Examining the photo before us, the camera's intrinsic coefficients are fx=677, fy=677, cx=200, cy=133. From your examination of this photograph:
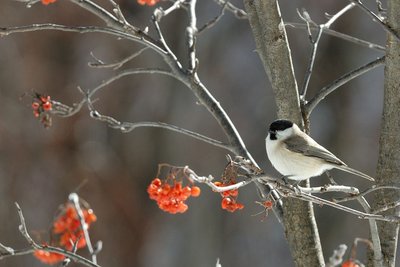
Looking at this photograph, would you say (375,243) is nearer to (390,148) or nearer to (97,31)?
(390,148)

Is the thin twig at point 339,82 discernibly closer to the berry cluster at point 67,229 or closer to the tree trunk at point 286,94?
the tree trunk at point 286,94

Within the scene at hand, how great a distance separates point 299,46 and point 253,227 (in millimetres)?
2011

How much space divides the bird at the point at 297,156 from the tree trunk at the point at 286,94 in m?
0.15

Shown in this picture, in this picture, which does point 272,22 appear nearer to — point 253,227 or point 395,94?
point 395,94

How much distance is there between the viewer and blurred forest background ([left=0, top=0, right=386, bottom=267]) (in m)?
7.21

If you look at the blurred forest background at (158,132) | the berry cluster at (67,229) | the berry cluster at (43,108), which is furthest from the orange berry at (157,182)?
the blurred forest background at (158,132)

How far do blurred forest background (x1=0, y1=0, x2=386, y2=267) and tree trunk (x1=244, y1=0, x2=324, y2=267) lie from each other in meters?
4.35

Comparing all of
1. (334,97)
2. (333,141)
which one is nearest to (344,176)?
(333,141)

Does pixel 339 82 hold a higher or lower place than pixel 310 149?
higher

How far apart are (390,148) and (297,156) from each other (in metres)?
0.45

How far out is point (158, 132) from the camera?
7945mm

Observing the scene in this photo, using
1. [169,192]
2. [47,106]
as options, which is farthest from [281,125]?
[47,106]

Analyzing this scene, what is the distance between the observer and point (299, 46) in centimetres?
710

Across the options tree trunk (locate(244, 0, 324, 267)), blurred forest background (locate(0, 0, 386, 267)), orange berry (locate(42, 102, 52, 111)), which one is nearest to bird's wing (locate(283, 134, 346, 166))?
tree trunk (locate(244, 0, 324, 267))
